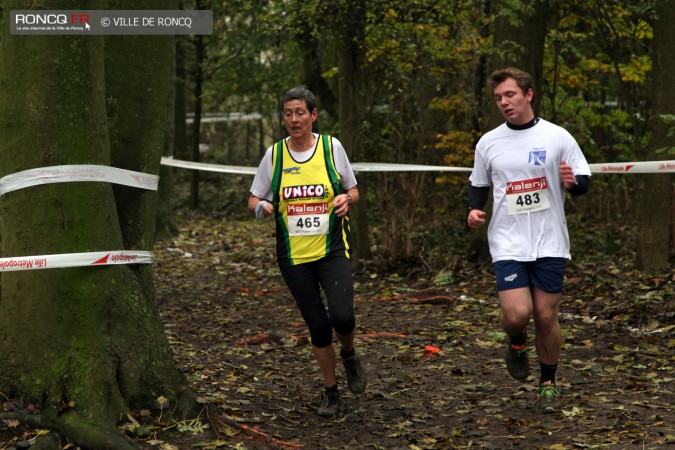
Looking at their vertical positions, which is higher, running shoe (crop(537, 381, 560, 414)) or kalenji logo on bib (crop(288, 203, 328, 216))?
kalenji logo on bib (crop(288, 203, 328, 216))

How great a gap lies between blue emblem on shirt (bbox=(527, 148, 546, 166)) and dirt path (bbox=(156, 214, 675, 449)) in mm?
1646

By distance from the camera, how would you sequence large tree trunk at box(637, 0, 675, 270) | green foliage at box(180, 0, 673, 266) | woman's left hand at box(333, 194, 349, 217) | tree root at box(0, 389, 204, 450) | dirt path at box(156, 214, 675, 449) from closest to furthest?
tree root at box(0, 389, 204, 450), dirt path at box(156, 214, 675, 449), woman's left hand at box(333, 194, 349, 217), large tree trunk at box(637, 0, 675, 270), green foliage at box(180, 0, 673, 266)

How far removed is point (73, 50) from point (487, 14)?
412 inches

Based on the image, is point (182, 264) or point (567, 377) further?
point (182, 264)

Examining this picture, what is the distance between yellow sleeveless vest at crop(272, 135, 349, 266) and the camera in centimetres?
607

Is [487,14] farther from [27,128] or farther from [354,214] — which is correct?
[27,128]

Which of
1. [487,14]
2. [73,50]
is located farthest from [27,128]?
[487,14]

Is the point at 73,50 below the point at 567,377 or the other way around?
the other way around

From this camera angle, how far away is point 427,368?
7844 millimetres

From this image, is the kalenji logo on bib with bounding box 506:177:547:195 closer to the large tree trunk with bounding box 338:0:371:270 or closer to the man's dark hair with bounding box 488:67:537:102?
the man's dark hair with bounding box 488:67:537:102

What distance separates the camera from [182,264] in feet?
48.9

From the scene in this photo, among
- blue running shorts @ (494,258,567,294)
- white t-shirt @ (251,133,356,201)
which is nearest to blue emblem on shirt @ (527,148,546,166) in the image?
blue running shorts @ (494,258,567,294)

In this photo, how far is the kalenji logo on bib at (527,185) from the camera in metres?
6.05

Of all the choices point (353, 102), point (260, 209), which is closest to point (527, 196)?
point (260, 209)
